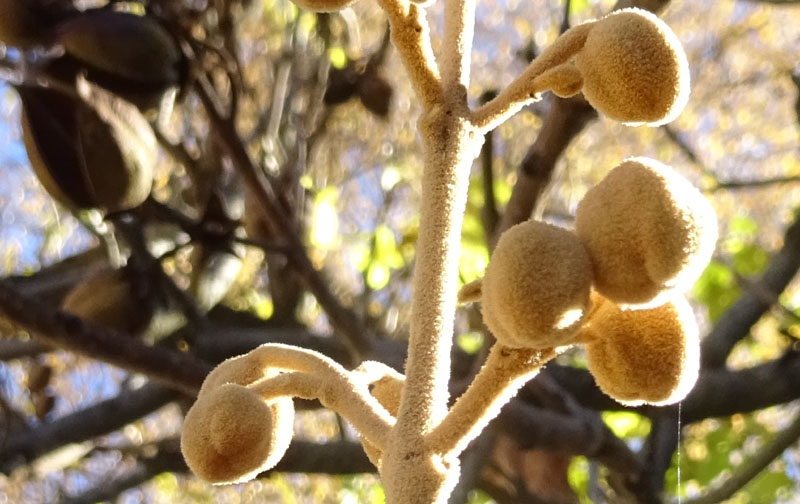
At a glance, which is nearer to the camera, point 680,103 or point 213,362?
point 680,103

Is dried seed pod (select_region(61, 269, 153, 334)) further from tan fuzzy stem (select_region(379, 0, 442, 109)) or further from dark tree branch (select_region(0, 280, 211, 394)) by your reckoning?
tan fuzzy stem (select_region(379, 0, 442, 109))

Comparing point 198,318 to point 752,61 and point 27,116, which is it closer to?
point 27,116

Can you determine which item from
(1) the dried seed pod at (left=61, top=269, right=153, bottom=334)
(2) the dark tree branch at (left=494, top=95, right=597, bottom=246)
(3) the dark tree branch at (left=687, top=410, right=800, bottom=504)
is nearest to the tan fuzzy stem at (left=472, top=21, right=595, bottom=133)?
(2) the dark tree branch at (left=494, top=95, right=597, bottom=246)

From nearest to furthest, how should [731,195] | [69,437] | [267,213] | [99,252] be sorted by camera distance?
1. [267,213]
2. [69,437]
3. [99,252]
4. [731,195]

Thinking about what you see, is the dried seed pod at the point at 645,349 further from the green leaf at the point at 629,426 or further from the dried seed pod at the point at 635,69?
the green leaf at the point at 629,426

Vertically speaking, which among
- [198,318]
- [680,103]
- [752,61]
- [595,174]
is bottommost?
[595,174]

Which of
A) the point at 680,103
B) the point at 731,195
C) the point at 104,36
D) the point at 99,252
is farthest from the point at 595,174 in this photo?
the point at 680,103

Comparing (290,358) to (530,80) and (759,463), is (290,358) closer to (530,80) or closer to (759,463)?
(530,80)
